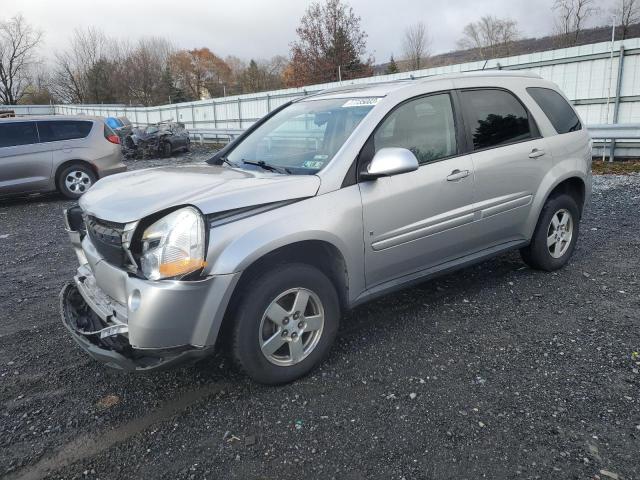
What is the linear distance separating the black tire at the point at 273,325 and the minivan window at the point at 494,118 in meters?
1.81

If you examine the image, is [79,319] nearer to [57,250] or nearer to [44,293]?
[44,293]

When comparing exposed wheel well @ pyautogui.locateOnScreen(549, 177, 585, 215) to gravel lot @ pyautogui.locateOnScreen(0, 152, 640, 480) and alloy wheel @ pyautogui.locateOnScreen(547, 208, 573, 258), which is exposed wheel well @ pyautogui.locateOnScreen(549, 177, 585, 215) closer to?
alloy wheel @ pyautogui.locateOnScreen(547, 208, 573, 258)

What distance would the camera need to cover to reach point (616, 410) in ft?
8.87

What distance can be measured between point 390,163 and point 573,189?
2654 mm

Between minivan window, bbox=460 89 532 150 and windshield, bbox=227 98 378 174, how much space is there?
0.93 metres

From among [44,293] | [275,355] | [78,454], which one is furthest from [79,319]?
[44,293]

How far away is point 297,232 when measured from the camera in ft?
9.43

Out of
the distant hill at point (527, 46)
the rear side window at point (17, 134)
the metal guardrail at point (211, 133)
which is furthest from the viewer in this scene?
the distant hill at point (527, 46)

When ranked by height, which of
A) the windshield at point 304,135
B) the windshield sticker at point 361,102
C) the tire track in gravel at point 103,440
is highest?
the windshield sticker at point 361,102

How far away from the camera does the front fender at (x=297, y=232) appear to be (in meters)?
2.64

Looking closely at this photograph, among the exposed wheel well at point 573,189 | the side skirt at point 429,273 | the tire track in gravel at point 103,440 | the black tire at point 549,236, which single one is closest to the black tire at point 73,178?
the tire track in gravel at point 103,440

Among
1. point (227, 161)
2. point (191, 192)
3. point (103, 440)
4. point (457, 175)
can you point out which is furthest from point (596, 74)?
point (103, 440)

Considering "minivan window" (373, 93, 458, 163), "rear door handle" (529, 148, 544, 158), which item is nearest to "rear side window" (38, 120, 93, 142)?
"minivan window" (373, 93, 458, 163)

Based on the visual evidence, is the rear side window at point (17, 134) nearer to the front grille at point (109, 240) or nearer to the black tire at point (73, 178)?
the black tire at point (73, 178)
